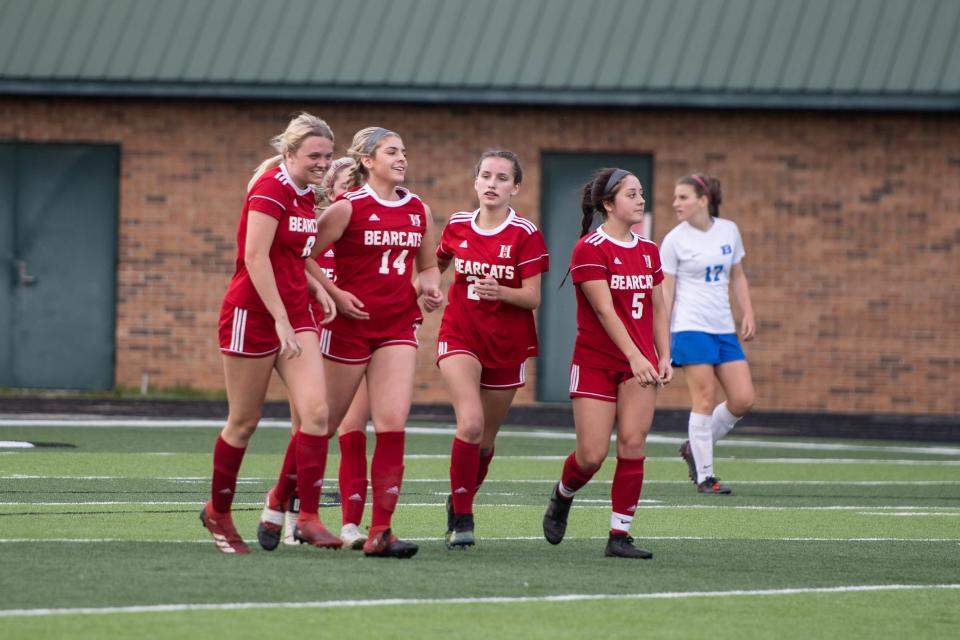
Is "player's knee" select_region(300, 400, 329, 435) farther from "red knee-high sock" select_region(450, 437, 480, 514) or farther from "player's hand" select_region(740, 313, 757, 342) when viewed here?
"player's hand" select_region(740, 313, 757, 342)

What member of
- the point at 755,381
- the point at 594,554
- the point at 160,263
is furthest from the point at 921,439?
the point at 594,554

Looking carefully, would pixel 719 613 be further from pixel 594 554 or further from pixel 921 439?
pixel 921 439

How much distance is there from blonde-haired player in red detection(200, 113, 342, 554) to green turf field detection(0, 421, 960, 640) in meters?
0.36

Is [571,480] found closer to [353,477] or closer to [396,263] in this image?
[353,477]

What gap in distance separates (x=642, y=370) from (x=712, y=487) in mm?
4227

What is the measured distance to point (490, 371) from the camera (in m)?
9.47

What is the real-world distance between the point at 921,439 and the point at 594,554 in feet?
36.4

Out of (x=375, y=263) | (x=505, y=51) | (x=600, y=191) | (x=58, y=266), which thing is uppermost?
(x=505, y=51)

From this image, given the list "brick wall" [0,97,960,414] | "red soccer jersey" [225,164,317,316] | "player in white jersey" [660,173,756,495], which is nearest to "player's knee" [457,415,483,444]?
"red soccer jersey" [225,164,317,316]

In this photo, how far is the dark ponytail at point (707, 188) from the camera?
13.2 meters

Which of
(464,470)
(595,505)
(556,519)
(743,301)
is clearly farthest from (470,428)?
(743,301)

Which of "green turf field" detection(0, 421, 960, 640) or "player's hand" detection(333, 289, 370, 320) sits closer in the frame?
"green turf field" detection(0, 421, 960, 640)

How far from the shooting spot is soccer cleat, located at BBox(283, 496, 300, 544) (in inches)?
357

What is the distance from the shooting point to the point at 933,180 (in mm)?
22578
